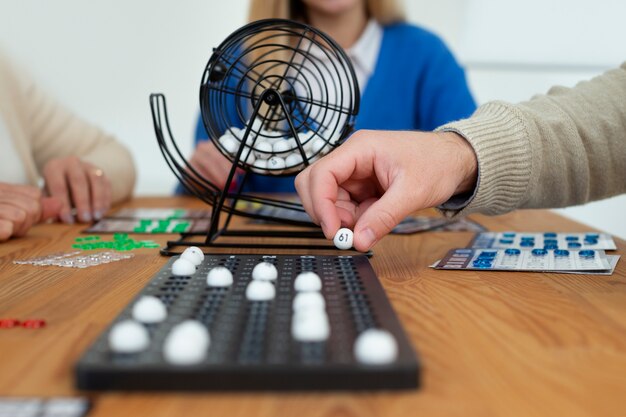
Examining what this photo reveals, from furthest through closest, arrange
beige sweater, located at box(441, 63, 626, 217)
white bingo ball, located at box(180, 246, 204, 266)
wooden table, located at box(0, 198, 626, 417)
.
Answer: beige sweater, located at box(441, 63, 626, 217), white bingo ball, located at box(180, 246, 204, 266), wooden table, located at box(0, 198, 626, 417)

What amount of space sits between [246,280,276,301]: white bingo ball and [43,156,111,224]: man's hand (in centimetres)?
83

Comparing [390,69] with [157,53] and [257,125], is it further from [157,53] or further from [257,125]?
[157,53]

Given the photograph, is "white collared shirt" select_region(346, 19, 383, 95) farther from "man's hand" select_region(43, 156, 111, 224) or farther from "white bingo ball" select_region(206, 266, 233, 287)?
"white bingo ball" select_region(206, 266, 233, 287)

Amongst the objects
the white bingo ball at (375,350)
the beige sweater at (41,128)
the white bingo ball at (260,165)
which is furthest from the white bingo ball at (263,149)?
the beige sweater at (41,128)

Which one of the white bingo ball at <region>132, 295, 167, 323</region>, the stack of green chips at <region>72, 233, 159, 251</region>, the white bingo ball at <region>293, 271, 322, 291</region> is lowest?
the stack of green chips at <region>72, 233, 159, 251</region>

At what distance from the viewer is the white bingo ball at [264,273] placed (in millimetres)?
751

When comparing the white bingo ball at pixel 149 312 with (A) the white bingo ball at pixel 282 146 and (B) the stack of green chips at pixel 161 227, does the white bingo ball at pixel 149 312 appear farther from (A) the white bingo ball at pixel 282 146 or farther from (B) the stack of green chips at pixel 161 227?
(B) the stack of green chips at pixel 161 227

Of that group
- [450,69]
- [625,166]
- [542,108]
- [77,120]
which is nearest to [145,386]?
[542,108]

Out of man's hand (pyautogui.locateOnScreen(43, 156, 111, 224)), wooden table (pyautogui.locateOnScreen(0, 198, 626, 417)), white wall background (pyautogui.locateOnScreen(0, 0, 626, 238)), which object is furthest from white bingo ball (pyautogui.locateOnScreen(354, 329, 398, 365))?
white wall background (pyautogui.locateOnScreen(0, 0, 626, 238))

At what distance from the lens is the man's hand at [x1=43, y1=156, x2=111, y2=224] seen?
141 centimetres

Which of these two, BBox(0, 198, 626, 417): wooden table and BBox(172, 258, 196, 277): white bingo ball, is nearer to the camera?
BBox(0, 198, 626, 417): wooden table

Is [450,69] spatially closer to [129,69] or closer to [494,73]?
[494,73]

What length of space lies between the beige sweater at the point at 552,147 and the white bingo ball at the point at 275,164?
10.5 inches

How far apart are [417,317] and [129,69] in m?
3.18
